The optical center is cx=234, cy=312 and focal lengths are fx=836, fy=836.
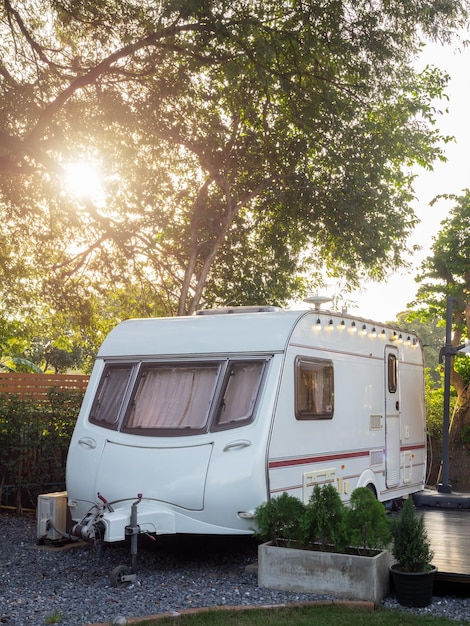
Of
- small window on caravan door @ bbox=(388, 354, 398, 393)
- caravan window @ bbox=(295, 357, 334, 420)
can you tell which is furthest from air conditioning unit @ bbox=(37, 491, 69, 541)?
small window on caravan door @ bbox=(388, 354, 398, 393)

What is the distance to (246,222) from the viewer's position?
52.5 feet

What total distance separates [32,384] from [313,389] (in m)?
4.82

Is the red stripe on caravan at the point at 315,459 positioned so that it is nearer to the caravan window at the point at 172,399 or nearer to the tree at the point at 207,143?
the caravan window at the point at 172,399

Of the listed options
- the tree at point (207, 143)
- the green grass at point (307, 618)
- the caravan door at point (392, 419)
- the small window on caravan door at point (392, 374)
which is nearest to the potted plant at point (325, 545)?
the green grass at point (307, 618)

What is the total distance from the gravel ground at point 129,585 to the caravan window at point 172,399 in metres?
1.34

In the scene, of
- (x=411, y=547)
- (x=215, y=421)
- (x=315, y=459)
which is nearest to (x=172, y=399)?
(x=215, y=421)

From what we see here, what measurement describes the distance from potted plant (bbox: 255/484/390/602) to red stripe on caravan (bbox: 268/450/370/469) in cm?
48

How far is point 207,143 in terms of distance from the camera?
14430 mm

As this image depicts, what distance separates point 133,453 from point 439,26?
7150 mm

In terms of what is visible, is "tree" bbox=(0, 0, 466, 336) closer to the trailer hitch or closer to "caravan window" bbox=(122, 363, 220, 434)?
"caravan window" bbox=(122, 363, 220, 434)

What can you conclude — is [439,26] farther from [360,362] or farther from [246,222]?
[246,222]

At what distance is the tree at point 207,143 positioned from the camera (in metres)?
11.5

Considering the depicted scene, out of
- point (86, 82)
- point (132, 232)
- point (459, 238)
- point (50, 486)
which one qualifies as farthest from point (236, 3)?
point (459, 238)

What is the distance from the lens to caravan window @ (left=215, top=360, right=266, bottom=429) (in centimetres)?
784
